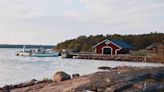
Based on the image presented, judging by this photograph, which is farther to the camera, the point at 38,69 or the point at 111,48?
the point at 111,48

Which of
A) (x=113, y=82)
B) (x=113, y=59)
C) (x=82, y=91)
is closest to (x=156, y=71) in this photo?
(x=113, y=82)

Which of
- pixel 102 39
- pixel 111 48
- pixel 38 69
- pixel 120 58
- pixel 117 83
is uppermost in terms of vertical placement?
pixel 102 39

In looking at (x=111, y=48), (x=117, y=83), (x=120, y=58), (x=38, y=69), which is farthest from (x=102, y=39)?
(x=117, y=83)

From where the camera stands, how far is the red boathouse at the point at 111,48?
74.5m

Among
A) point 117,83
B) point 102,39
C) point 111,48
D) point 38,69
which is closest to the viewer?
point 117,83

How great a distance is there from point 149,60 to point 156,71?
48.2m

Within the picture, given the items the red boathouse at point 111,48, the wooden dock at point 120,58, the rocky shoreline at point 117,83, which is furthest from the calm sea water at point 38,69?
the rocky shoreline at point 117,83

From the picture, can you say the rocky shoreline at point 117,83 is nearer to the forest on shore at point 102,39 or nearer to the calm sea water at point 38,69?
the calm sea water at point 38,69

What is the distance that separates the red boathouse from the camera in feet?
245

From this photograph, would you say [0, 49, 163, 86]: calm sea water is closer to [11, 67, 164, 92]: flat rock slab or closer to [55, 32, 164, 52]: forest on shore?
[11, 67, 164, 92]: flat rock slab

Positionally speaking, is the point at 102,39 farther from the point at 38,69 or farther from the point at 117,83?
the point at 117,83

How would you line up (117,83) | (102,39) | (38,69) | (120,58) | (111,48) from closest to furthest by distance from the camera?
(117,83) < (38,69) < (120,58) < (111,48) < (102,39)

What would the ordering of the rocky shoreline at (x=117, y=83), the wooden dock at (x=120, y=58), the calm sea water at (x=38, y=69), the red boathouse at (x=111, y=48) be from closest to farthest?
1. the rocky shoreline at (x=117, y=83)
2. the calm sea water at (x=38, y=69)
3. the wooden dock at (x=120, y=58)
4. the red boathouse at (x=111, y=48)

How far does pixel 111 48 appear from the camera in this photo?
75.9 m
